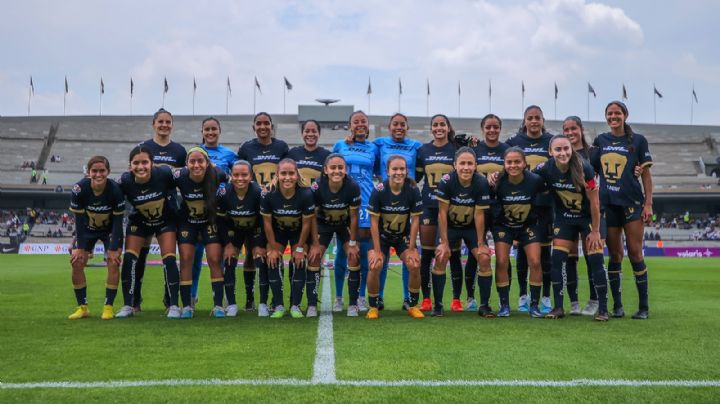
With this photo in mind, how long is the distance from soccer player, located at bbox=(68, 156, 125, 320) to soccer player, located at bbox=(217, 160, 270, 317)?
3.83 ft

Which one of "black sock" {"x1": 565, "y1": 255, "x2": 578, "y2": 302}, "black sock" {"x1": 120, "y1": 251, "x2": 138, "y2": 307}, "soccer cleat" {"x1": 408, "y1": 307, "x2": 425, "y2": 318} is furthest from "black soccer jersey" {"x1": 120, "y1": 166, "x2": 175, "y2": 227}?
"black sock" {"x1": 565, "y1": 255, "x2": 578, "y2": 302}

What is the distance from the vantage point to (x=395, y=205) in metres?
6.98

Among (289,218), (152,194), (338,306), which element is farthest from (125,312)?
(338,306)

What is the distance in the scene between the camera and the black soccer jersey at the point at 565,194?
22.3ft

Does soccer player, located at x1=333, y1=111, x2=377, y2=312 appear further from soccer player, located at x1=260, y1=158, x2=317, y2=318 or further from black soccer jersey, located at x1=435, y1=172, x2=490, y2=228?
black soccer jersey, located at x1=435, y1=172, x2=490, y2=228

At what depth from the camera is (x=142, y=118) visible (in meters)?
62.5

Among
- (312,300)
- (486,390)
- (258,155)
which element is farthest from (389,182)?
(486,390)

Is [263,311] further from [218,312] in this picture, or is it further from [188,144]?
[188,144]

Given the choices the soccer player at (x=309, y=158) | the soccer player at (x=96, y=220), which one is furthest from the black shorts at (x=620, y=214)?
the soccer player at (x=96, y=220)

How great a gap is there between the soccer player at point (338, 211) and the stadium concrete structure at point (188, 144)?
139ft

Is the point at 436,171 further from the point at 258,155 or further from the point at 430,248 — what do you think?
the point at 258,155

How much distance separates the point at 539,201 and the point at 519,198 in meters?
0.41

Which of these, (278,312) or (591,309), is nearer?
(278,312)

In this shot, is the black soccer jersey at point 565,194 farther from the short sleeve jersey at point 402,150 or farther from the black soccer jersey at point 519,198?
the short sleeve jersey at point 402,150
